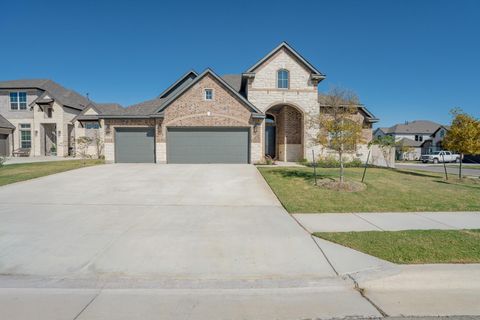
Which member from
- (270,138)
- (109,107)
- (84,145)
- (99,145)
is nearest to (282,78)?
(270,138)

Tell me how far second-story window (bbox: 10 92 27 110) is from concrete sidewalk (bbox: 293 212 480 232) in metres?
34.3

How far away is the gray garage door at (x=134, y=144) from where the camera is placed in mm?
17703

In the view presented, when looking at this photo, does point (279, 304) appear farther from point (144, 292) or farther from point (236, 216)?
point (236, 216)

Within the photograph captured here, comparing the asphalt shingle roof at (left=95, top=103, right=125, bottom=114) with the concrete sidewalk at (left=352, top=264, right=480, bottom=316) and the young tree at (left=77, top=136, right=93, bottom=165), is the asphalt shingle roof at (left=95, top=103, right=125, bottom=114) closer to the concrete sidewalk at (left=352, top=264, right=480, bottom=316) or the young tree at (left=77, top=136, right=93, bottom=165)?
the young tree at (left=77, top=136, right=93, bottom=165)

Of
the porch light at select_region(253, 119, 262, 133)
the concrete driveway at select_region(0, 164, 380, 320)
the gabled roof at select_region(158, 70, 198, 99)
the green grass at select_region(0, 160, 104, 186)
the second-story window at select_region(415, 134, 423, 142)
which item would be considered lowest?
the concrete driveway at select_region(0, 164, 380, 320)

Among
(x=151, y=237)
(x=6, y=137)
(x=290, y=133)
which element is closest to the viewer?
(x=151, y=237)

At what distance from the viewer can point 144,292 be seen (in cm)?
321

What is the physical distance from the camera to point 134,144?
58.5 feet

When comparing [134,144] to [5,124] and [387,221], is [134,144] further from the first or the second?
[5,124]

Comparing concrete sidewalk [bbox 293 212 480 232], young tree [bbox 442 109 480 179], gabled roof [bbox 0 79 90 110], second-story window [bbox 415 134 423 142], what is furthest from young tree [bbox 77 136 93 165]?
second-story window [bbox 415 134 423 142]

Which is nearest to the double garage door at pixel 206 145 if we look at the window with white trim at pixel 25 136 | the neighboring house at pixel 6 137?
the window with white trim at pixel 25 136

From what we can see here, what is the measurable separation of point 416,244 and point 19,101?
37.4 metres

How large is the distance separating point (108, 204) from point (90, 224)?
1.82 m

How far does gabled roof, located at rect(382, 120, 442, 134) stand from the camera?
49438mm
